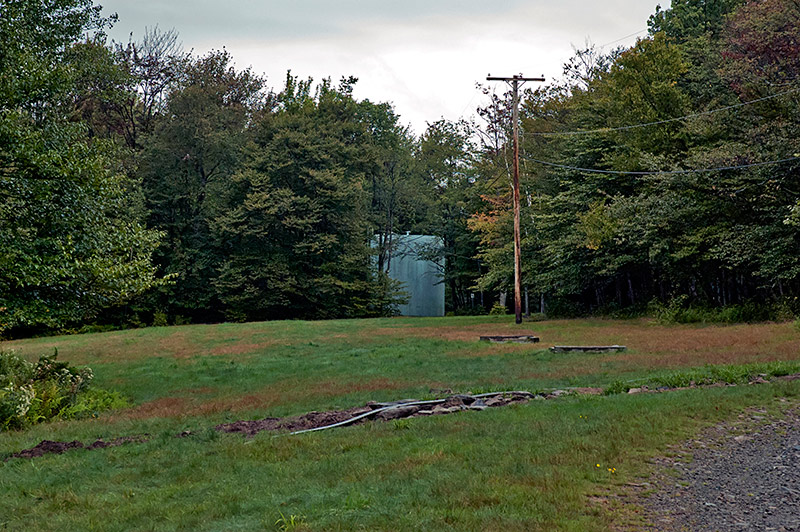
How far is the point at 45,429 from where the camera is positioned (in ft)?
34.4

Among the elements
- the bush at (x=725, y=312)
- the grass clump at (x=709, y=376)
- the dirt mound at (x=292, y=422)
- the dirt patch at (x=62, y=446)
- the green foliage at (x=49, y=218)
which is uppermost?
the green foliage at (x=49, y=218)

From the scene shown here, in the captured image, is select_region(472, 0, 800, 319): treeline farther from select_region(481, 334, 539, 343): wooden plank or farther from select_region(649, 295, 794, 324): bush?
select_region(481, 334, 539, 343): wooden plank

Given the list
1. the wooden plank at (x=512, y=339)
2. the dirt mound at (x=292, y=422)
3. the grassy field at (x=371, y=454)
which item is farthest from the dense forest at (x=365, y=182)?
the wooden plank at (x=512, y=339)

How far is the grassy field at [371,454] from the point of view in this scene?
5.31 metres

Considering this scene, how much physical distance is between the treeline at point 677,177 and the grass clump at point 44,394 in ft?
62.3

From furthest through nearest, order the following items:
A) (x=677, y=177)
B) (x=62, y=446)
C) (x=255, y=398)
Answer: (x=677, y=177) → (x=255, y=398) → (x=62, y=446)

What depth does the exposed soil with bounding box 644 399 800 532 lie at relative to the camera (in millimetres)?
5109

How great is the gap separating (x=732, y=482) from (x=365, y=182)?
48.7m

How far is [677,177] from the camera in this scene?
25.4m

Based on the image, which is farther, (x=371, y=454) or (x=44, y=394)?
(x=44, y=394)

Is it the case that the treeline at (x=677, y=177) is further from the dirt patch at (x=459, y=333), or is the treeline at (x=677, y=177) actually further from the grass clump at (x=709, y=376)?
the grass clump at (x=709, y=376)

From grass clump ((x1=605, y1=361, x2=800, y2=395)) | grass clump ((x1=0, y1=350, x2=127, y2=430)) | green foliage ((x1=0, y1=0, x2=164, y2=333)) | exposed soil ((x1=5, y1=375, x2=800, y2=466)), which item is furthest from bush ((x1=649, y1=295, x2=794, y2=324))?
grass clump ((x1=0, y1=350, x2=127, y2=430))

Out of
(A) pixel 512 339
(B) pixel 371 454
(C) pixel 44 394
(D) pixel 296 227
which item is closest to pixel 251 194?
(D) pixel 296 227

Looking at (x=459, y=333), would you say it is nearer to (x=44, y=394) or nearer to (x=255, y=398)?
(x=255, y=398)
